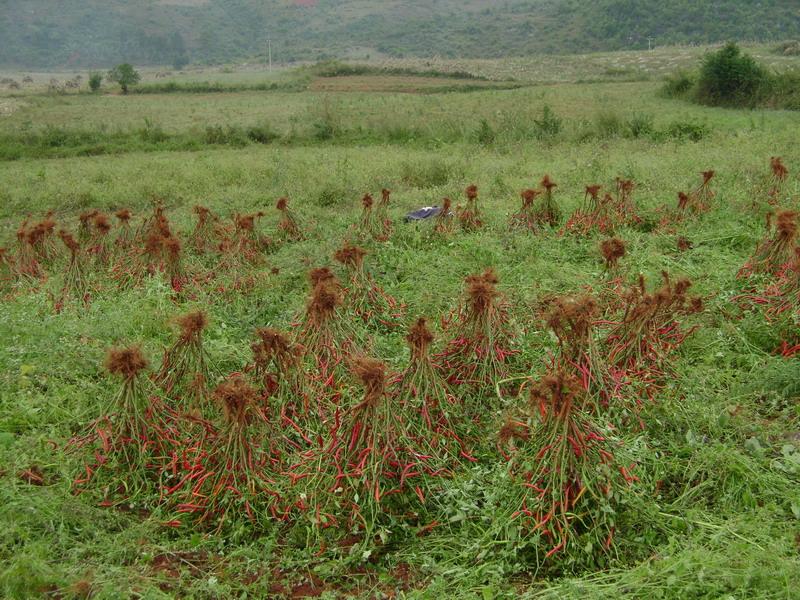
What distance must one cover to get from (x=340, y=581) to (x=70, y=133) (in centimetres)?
1549

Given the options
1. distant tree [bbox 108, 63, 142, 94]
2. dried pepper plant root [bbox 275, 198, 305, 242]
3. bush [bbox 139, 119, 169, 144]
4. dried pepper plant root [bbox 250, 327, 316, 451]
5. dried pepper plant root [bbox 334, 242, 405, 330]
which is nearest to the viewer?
dried pepper plant root [bbox 250, 327, 316, 451]

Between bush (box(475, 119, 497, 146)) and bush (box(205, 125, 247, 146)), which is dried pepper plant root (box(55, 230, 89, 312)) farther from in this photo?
bush (box(205, 125, 247, 146))

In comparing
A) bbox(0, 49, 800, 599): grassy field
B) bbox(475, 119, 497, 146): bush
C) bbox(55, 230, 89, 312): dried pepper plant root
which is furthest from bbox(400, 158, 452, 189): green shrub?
bbox(55, 230, 89, 312): dried pepper plant root

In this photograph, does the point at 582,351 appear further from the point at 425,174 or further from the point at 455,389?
the point at 425,174

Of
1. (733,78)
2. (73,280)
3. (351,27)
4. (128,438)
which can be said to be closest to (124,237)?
(73,280)

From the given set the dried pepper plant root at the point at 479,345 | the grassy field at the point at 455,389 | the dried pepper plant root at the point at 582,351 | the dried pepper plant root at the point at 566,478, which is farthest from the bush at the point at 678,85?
the dried pepper plant root at the point at 566,478

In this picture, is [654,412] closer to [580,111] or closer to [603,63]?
[580,111]

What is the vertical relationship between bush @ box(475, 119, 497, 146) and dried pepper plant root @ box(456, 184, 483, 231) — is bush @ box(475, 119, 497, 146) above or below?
above

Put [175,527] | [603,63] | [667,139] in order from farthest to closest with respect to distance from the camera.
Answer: [603,63] → [667,139] → [175,527]

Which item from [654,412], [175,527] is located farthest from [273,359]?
[654,412]

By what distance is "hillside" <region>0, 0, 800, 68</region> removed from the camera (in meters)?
53.8

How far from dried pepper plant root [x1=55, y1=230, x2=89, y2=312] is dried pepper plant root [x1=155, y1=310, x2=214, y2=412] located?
2.18 metres

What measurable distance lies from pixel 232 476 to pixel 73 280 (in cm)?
356

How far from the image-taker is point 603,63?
37281mm
